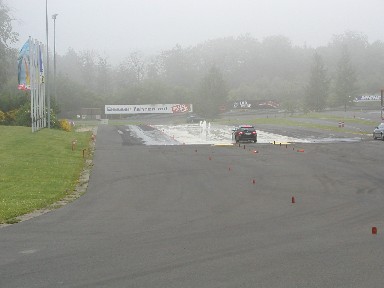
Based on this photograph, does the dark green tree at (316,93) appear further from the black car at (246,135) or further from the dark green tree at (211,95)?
the black car at (246,135)

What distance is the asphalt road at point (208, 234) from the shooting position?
27.3 feet

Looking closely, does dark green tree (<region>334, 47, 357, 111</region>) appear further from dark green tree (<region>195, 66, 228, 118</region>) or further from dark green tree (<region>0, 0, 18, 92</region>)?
dark green tree (<region>0, 0, 18, 92</region>)

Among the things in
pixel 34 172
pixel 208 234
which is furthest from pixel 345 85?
pixel 208 234

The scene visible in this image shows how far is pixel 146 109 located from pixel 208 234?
100 meters

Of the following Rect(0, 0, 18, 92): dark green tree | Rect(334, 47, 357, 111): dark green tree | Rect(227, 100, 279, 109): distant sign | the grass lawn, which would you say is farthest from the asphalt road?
Rect(227, 100, 279, 109): distant sign

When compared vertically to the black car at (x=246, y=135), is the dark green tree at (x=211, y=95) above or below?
above

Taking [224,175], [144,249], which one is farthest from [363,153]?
[144,249]

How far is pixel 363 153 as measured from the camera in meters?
32.5

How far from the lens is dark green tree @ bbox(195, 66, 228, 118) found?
4053 inches

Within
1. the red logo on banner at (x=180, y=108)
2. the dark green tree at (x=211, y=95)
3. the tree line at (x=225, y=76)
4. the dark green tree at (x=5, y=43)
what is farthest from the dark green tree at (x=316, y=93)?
the dark green tree at (x=5, y=43)

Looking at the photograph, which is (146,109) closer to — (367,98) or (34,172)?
(367,98)

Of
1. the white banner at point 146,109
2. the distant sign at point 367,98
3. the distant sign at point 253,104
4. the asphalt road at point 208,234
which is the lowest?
the asphalt road at point 208,234

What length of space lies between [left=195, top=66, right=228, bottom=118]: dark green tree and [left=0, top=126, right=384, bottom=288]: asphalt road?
79.8 meters

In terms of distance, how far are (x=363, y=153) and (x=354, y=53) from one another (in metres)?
152
